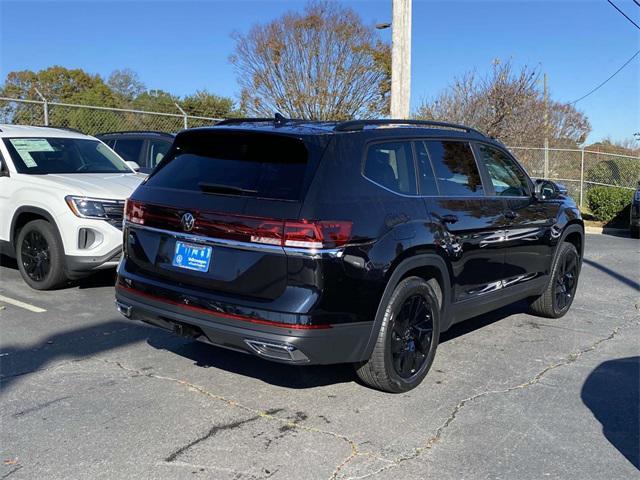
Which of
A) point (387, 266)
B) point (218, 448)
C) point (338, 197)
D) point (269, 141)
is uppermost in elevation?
point (269, 141)

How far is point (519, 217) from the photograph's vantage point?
573cm

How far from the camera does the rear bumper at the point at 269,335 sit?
369 centimetres

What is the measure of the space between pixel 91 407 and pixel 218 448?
1.02 m

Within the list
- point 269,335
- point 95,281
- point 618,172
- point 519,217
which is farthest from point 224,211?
point 618,172

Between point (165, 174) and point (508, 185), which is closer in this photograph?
point (165, 174)

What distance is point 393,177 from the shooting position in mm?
4414

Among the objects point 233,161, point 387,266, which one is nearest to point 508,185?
point 387,266

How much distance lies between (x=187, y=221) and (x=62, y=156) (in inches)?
182

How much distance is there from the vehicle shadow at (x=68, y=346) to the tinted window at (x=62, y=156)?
2.67 metres

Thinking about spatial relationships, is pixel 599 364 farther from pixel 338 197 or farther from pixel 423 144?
pixel 338 197

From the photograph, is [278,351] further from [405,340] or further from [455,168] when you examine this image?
[455,168]

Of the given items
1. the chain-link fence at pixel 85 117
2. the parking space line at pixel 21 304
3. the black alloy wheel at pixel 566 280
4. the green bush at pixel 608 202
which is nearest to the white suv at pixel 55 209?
the parking space line at pixel 21 304

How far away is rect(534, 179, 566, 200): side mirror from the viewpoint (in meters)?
6.18

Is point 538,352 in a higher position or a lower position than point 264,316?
lower
